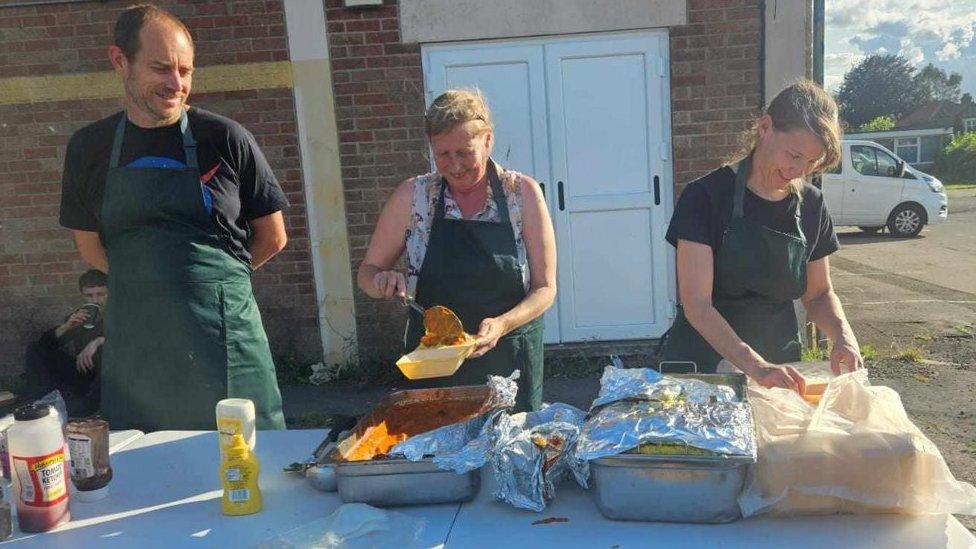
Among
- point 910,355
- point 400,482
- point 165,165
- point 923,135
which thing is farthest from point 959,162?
point 400,482

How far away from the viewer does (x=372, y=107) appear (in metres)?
5.66

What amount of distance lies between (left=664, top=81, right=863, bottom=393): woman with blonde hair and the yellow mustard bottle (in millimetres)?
1286

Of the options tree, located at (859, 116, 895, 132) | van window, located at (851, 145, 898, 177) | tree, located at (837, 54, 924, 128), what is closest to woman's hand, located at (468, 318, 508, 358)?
van window, located at (851, 145, 898, 177)

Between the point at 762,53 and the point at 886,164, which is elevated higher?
the point at 762,53

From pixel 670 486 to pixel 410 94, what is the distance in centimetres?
443

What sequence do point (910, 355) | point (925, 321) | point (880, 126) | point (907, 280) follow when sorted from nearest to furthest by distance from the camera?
point (910, 355) → point (925, 321) → point (907, 280) → point (880, 126)

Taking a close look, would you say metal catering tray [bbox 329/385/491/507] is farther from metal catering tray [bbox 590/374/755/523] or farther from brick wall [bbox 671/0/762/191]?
brick wall [bbox 671/0/762/191]

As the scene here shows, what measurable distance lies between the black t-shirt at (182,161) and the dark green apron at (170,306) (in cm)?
3

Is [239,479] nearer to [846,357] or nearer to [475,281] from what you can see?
[475,281]

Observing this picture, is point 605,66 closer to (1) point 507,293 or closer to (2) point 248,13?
(2) point 248,13

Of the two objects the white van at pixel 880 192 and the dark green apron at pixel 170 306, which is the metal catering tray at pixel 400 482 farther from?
the white van at pixel 880 192

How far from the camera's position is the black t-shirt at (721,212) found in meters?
2.42

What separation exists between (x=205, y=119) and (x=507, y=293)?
3.53 ft

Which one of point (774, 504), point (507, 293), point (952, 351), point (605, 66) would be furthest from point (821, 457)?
point (952, 351)
